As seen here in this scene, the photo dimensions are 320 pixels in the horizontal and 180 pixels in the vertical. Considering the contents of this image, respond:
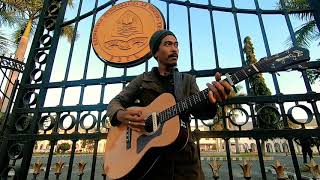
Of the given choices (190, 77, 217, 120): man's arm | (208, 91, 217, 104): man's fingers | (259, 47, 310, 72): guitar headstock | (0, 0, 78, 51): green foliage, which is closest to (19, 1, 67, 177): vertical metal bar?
(190, 77, 217, 120): man's arm

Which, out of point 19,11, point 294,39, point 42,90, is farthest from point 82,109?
point 19,11

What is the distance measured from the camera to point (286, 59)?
5.27ft

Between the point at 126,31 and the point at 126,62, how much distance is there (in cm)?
41

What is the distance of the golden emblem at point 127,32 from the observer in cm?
270

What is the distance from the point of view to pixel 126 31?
2832 mm

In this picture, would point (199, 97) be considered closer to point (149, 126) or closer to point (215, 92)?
point (215, 92)

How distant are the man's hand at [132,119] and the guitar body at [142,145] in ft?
0.13

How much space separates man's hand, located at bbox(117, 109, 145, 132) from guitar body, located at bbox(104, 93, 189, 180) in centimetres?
4

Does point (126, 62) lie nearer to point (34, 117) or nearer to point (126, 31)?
point (126, 31)

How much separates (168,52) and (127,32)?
949mm

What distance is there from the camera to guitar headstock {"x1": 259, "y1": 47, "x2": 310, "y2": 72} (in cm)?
157

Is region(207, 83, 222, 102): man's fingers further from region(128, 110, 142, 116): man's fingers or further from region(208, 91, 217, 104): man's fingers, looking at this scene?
region(128, 110, 142, 116): man's fingers

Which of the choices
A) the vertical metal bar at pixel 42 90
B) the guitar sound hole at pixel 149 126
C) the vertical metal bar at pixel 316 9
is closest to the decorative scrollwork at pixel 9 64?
the vertical metal bar at pixel 42 90

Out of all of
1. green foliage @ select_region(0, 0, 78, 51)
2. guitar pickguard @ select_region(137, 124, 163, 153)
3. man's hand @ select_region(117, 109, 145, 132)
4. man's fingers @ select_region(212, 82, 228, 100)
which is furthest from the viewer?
green foliage @ select_region(0, 0, 78, 51)
